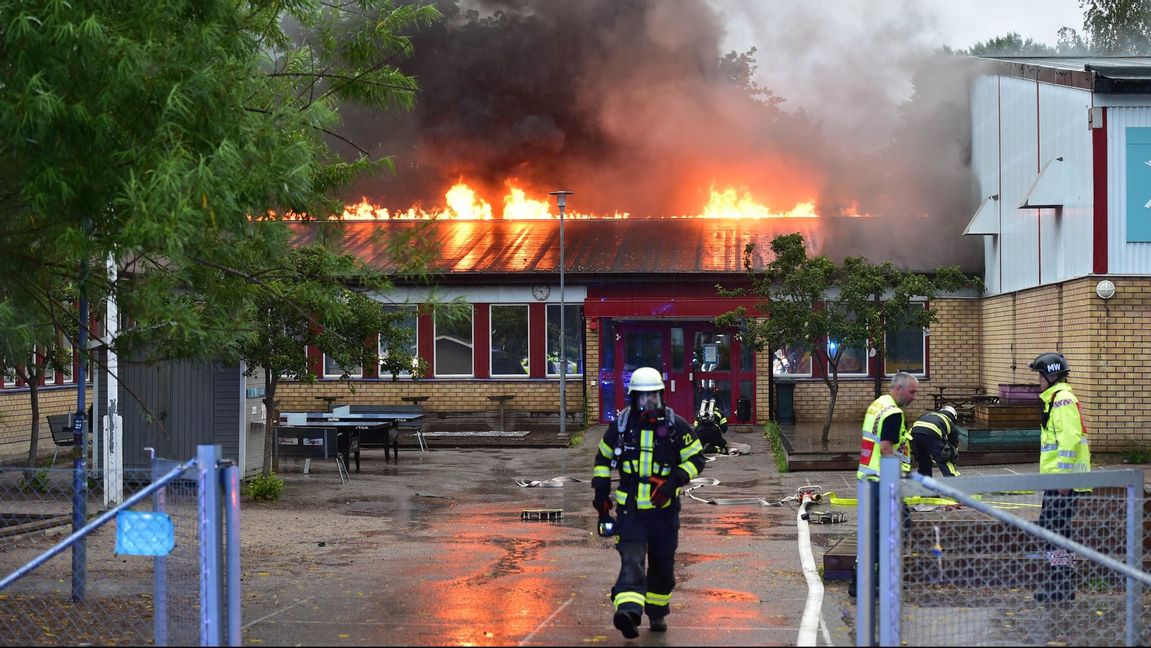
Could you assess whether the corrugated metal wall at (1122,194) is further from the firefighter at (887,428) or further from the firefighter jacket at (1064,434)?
the firefighter at (887,428)

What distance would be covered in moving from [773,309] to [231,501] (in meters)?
16.1

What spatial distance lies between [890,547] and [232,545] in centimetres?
313

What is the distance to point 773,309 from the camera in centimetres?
2172

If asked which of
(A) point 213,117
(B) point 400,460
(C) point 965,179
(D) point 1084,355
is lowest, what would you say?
(B) point 400,460

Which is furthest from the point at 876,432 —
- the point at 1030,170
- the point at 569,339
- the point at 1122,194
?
the point at 569,339

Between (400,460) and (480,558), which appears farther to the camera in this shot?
(400,460)

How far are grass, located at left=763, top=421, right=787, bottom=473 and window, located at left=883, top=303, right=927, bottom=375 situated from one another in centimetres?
335

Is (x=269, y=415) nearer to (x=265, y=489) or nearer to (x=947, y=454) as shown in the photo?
(x=265, y=489)

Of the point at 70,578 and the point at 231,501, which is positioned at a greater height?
the point at 231,501

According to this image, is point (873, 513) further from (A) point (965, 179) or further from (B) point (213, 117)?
(A) point (965, 179)

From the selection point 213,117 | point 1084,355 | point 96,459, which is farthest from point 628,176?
point 213,117

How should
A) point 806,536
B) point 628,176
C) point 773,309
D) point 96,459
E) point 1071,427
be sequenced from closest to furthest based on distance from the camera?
point 1071,427 < point 806,536 < point 96,459 < point 773,309 < point 628,176

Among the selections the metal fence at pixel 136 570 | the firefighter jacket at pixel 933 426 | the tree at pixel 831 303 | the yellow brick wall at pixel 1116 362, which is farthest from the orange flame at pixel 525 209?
the firefighter jacket at pixel 933 426

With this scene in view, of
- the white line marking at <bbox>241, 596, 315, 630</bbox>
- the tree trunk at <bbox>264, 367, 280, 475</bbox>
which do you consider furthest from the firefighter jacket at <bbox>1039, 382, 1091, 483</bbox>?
the tree trunk at <bbox>264, 367, 280, 475</bbox>
